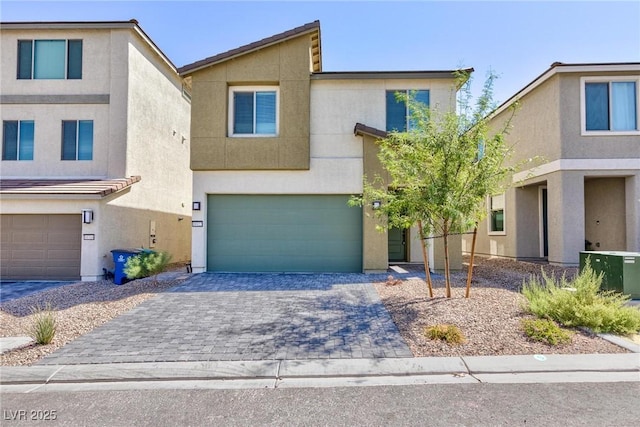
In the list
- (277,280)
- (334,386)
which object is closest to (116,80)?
(277,280)

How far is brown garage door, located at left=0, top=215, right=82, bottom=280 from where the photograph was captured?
11094 millimetres

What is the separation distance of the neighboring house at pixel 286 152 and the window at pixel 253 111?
0.11 ft

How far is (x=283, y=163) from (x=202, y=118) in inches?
123

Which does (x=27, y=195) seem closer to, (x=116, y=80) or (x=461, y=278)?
(x=116, y=80)

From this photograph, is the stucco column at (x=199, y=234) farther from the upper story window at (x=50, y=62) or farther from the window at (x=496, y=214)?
the window at (x=496, y=214)

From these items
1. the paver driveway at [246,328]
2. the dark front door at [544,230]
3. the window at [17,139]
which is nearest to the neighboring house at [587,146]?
the dark front door at [544,230]

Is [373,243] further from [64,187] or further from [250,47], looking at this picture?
[64,187]

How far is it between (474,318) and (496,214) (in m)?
11.8

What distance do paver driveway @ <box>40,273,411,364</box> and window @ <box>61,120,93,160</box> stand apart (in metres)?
6.98

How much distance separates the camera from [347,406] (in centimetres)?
377

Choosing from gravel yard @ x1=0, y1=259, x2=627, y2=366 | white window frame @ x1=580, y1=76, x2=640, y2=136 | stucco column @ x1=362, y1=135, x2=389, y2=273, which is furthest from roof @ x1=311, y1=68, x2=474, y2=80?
gravel yard @ x1=0, y1=259, x2=627, y2=366

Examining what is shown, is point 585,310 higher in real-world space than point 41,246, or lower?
lower

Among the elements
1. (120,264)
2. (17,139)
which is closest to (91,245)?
(120,264)

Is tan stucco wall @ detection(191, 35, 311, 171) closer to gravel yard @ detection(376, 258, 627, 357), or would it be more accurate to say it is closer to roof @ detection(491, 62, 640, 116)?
gravel yard @ detection(376, 258, 627, 357)
